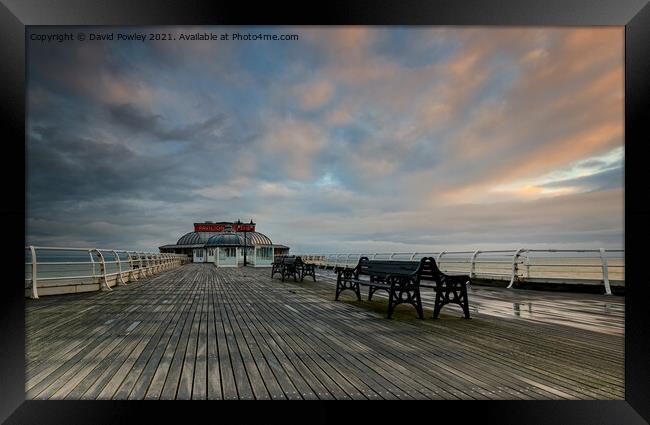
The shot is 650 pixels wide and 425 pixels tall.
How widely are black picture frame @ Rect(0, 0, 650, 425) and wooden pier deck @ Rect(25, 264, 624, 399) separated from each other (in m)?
0.12

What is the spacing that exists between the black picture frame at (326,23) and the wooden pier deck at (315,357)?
0.41 ft

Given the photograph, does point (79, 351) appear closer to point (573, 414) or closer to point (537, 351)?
point (573, 414)

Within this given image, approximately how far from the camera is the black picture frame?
8.22 feet

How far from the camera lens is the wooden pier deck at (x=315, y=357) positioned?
2748 mm

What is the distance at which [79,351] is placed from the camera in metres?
3.81

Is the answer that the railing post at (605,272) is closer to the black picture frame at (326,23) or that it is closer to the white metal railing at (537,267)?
the white metal railing at (537,267)

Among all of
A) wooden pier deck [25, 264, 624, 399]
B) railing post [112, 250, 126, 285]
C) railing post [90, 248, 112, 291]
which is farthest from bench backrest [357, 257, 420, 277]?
railing post [112, 250, 126, 285]

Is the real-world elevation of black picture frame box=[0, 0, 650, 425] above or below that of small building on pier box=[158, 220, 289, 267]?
above

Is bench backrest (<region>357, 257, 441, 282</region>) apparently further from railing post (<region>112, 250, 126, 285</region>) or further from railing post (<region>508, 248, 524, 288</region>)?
railing post (<region>112, 250, 126, 285</region>)

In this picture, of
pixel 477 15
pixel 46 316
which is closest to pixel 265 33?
pixel 477 15

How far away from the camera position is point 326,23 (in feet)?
9.42

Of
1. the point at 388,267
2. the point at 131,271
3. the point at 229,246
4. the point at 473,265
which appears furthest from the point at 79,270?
the point at 229,246

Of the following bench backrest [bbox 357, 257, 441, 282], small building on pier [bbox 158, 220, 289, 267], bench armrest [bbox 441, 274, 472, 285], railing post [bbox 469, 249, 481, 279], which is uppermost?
bench backrest [bbox 357, 257, 441, 282]

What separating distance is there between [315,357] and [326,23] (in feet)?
11.4
